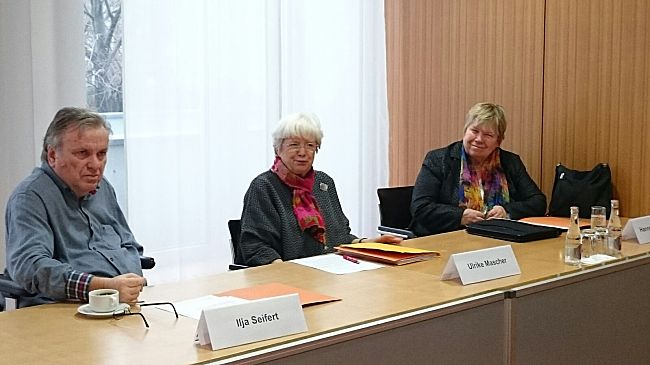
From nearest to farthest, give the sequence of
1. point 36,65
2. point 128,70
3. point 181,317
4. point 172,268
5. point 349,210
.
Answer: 1. point 181,317
2. point 36,65
3. point 128,70
4. point 172,268
5. point 349,210

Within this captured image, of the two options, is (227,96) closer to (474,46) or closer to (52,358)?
(474,46)

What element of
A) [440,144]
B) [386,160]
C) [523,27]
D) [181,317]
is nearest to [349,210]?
[386,160]

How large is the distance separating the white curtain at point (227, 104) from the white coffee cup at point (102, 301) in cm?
249

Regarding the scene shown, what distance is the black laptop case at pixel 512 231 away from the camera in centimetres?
367

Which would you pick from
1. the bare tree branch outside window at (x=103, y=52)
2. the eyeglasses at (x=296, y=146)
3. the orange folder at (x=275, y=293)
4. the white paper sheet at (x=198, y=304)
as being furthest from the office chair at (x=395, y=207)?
the white paper sheet at (x=198, y=304)

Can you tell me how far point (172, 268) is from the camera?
515 cm

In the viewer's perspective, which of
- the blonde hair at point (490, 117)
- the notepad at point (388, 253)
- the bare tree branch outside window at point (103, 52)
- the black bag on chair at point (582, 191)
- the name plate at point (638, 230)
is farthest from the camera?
the bare tree branch outside window at point (103, 52)

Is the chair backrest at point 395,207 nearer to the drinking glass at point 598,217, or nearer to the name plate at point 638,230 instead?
the name plate at point 638,230

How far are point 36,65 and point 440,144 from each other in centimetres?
227

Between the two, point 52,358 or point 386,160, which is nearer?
point 52,358

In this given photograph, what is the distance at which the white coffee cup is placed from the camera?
95.6 inches

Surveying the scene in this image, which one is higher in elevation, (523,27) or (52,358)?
(523,27)

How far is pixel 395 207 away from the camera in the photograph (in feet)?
15.1

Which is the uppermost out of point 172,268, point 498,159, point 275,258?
point 498,159
